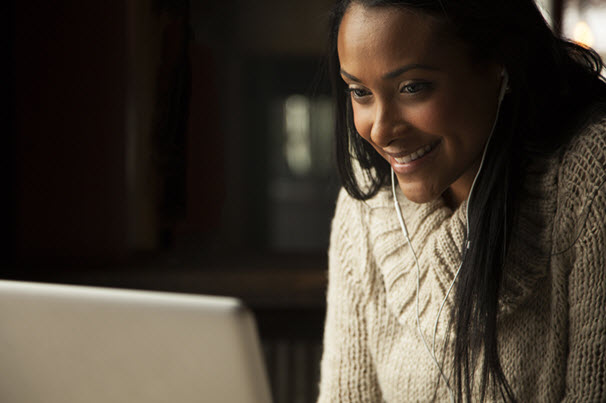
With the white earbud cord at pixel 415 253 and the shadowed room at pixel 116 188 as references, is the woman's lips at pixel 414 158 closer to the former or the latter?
the white earbud cord at pixel 415 253

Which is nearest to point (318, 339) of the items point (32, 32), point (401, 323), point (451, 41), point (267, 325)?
point (267, 325)

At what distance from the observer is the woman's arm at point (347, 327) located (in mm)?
1065

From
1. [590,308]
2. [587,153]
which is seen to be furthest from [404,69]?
[590,308]

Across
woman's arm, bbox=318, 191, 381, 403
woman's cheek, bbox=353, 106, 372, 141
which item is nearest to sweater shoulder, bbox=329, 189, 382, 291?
woman's arm, bbox=318, 191, 381, 403

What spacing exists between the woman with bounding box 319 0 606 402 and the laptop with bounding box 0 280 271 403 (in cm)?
40

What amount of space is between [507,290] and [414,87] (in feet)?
1.03

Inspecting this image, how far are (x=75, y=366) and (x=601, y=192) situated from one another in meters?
0.64

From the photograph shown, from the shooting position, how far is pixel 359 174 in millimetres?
1089

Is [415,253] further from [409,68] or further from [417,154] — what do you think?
[409,68]

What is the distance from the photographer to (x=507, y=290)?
907 mm

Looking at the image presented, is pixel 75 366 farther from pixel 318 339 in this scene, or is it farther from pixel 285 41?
pixel 285 41

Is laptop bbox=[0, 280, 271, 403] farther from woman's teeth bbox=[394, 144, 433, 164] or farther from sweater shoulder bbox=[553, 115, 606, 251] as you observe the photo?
sweater shoulder bbox=[553, 115, 606, 251]

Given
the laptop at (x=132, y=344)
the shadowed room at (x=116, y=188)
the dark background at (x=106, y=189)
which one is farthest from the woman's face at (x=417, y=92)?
the dark background at (x=106, y=189)

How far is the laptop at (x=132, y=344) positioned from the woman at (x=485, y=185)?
0.40 meters
